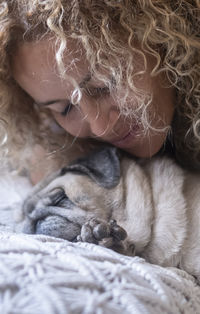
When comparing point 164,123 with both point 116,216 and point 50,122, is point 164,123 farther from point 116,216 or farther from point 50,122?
point 50,122

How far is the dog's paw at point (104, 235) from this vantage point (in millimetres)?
1064

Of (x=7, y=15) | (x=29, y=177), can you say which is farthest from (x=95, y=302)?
(x=29, y=177)

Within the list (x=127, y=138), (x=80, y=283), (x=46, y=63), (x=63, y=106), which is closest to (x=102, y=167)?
(x=127, y=138)

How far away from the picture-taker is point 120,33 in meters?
1.14

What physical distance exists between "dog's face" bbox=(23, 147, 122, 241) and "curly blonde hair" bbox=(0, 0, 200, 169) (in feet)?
0.68

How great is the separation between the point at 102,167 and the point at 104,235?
1.00ft

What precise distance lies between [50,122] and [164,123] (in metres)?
0.51

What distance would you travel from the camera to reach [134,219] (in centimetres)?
121

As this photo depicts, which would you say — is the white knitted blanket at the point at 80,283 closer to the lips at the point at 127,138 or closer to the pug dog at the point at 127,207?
the pug dog at the point at 127,207

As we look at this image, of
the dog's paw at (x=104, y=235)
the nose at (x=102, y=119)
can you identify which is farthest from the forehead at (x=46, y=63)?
the dog's paw at (x=104, y=235)

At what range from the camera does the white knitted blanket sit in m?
0.59

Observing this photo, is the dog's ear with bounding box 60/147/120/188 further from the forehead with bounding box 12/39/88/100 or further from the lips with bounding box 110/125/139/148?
the forehead with bounding box 12/39/88/100

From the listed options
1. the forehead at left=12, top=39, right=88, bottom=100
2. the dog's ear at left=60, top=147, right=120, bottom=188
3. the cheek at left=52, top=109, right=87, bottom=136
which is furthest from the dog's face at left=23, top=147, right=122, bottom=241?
the forehead at left=12, top=39, right=88, bottom=100

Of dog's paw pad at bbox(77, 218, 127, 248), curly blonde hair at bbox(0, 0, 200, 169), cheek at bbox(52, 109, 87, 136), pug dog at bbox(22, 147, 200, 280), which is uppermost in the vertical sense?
curly blonde hair at bbox(0, 0, 200, 169)
